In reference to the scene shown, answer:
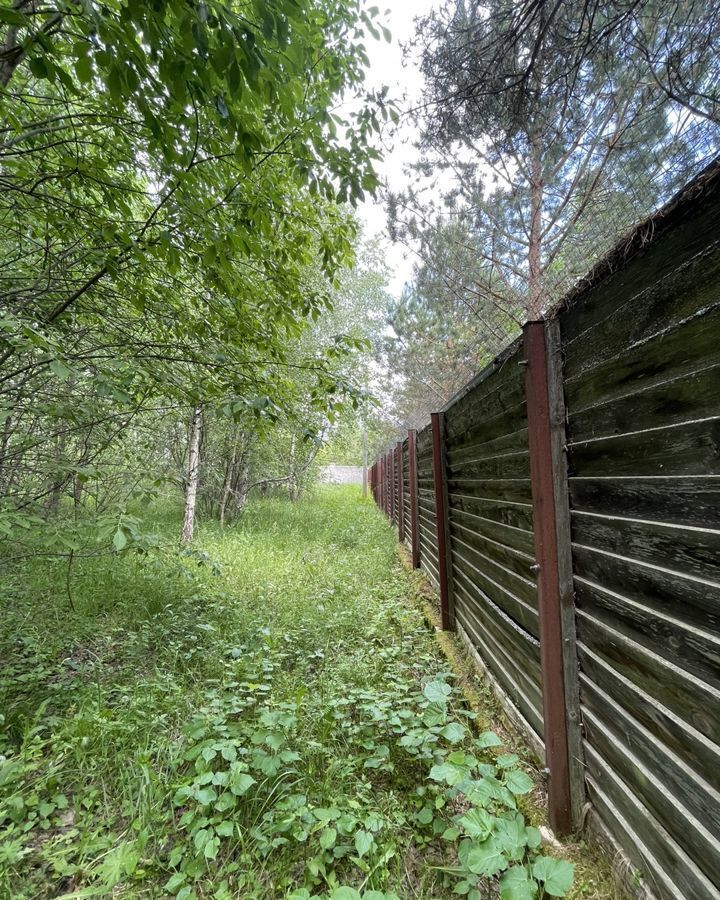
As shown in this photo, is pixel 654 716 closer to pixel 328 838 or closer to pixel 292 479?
pixel 328 838

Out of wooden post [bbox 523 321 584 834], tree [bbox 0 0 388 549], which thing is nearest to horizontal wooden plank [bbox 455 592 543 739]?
wooden post [bbox 523 321 584 834]

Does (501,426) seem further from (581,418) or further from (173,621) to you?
(173,621)

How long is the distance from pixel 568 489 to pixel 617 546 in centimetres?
27

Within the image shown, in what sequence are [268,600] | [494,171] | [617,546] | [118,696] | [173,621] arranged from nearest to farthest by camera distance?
[617,546] → [118,696] → [173,621] → [268,600] → [494,171]

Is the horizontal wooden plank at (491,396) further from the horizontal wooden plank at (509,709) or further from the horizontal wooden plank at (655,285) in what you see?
the horizontal wooden plank at (509,709)

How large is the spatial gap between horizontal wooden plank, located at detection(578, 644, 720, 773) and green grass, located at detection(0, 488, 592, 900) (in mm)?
448

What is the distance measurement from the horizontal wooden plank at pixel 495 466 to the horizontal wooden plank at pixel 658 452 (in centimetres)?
34

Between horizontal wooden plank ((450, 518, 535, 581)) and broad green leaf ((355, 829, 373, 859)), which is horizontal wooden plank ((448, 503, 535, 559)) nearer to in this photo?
horizontal wooden plank ((450, 518, 535, 581))

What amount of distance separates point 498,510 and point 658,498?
997 millimetres

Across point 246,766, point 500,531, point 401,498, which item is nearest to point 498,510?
point 500,531

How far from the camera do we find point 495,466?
1.90m

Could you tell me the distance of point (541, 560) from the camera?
4.30ft

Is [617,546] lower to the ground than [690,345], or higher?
lower

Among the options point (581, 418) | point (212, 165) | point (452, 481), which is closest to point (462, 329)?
point (452, 481)
